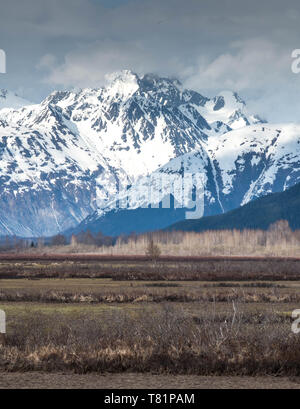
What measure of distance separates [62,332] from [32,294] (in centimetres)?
3136

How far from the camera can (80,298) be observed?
202 ft

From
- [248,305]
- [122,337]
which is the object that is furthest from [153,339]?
[248,305]

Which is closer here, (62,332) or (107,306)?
(62,332)

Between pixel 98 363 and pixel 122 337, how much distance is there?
13.3 ft

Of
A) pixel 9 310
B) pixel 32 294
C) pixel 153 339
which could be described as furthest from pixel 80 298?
pixel 153 339

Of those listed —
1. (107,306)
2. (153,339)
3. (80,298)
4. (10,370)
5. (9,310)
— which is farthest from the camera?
(80,298)

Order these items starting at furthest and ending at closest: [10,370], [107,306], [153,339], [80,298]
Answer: [80,298]
[107,306]
[153,339]
[10,370]

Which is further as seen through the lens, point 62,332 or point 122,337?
point 62,332
